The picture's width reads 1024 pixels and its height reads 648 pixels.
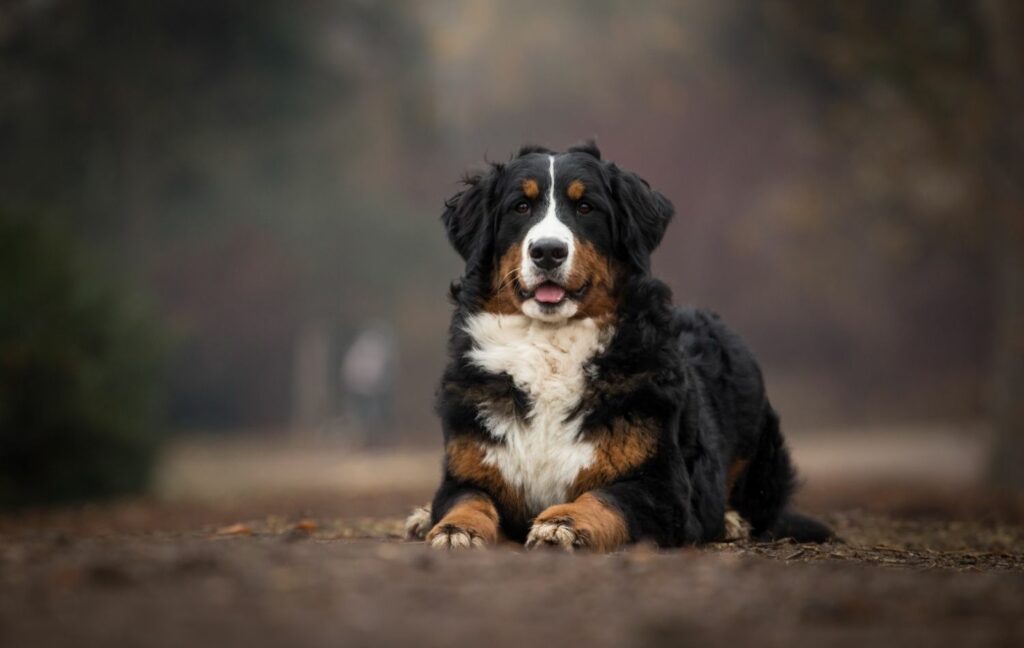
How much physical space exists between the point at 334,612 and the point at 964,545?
18.0 ft

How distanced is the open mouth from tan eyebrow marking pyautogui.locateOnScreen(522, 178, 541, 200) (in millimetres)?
537

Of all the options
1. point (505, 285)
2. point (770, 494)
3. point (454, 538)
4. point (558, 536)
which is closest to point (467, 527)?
point (454, 538)

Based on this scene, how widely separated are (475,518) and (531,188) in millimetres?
1914

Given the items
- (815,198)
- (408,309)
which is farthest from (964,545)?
(408,309)

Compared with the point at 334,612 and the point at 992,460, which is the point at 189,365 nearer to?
the point at 992,460

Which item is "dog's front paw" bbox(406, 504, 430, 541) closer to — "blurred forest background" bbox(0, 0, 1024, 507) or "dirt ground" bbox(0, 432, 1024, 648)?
"dirt ground" bbox(0, 432, 1024, 648)

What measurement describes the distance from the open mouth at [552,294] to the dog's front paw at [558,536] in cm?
132

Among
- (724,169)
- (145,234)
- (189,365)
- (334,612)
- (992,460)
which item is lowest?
(334,612)

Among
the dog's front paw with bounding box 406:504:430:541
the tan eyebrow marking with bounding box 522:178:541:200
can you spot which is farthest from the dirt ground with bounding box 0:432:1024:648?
the tan eyebrow marking with bounding box 522:178:541:200

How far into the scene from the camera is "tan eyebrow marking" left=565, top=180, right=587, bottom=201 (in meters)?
7.43

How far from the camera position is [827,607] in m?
4.59

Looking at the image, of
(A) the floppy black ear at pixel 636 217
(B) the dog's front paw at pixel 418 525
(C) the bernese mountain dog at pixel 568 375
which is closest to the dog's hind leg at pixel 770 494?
(C) the bernese mountain dog at pixel 568 375

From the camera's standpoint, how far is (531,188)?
24.5 feet

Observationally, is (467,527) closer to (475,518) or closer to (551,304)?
(475,518)
